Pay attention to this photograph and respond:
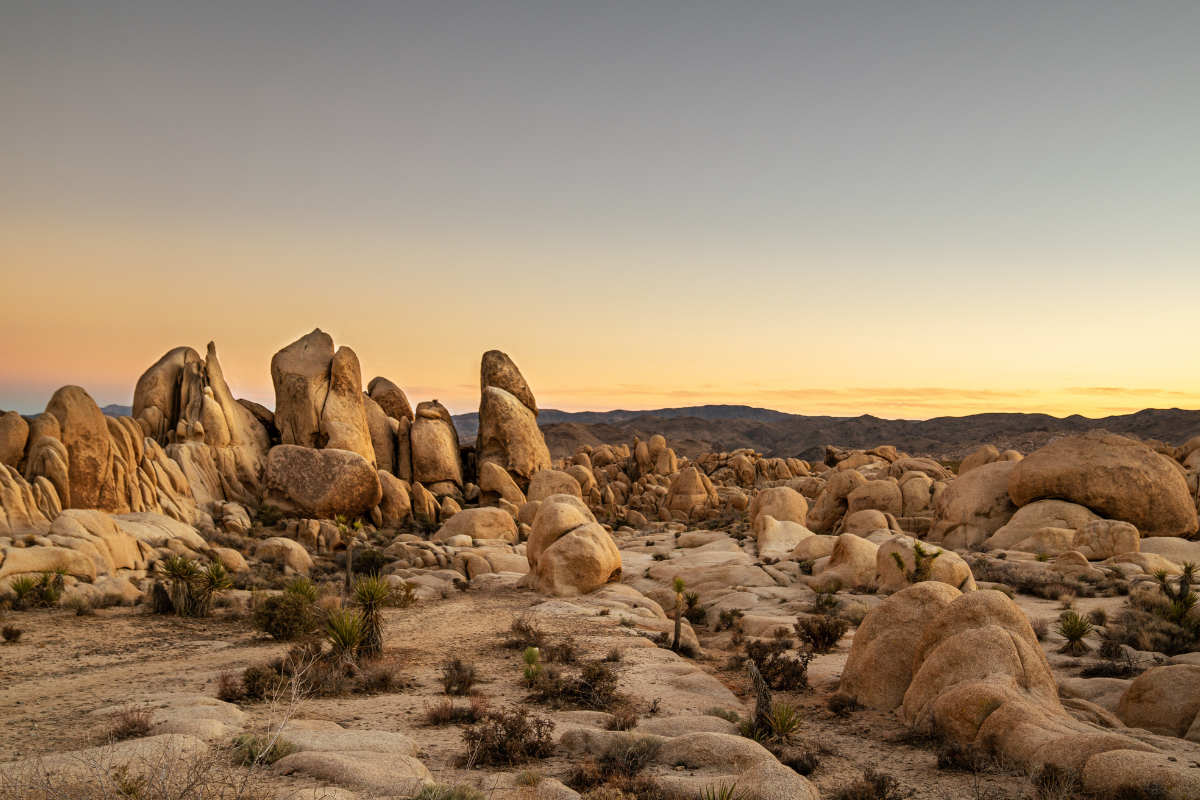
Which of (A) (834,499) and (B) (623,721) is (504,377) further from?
(B) (623,721)

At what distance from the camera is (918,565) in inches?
767

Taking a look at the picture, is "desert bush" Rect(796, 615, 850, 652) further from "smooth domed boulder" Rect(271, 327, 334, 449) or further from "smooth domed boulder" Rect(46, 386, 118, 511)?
"smooth domed boulder" Rect(271, 327, 334, 449)

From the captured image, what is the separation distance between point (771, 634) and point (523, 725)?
10.3 metres

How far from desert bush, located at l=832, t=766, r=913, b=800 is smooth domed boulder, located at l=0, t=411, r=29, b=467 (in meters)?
30.5

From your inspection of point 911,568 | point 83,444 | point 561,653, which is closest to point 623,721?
point 561,653

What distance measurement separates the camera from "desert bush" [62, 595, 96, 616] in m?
18.2

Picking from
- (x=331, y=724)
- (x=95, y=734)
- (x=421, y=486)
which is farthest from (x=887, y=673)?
(x=421, y=486)

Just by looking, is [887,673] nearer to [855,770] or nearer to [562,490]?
[855,770]

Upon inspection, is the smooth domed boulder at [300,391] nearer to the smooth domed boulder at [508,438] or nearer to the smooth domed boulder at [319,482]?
the smooth domed boulder at [319,482]

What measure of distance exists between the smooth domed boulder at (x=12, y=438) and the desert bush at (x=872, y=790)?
30.5m

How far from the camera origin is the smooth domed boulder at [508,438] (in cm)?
4712

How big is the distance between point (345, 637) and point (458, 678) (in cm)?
260

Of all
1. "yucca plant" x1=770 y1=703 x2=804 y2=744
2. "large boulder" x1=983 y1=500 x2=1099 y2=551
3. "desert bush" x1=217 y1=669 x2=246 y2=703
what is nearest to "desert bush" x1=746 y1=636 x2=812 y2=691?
"yucca plant" x1=770 y1=703 x2=804 y2=744

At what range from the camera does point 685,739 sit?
945 centimetres
